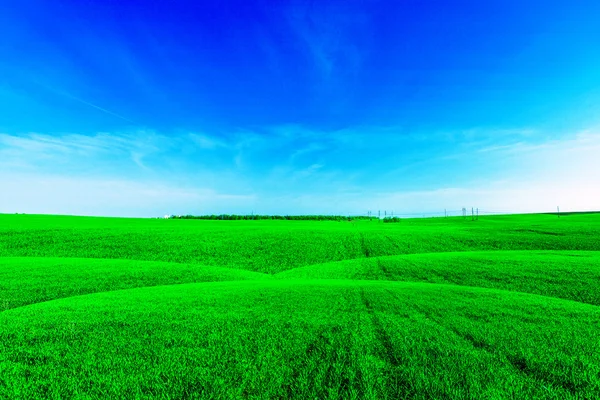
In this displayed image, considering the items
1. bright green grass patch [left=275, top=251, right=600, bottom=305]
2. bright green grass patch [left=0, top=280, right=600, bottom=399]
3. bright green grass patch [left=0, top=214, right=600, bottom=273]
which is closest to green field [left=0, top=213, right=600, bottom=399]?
bright green grass patch [left=0, top=280, right=600, bottom=399]

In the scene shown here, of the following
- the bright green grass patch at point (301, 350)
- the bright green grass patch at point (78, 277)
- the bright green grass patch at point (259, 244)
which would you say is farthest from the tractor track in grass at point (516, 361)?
the bright green grass patch at point (259, 244)

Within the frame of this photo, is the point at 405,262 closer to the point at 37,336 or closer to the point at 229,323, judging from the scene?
the point at 229,323

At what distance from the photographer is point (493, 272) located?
13.5m

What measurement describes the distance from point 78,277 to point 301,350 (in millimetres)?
12465

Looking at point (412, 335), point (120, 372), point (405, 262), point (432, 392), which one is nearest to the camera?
point (432, 392)

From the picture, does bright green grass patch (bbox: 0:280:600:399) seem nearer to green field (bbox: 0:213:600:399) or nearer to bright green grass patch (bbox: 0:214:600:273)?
green field (bbox: 0:213:600:399)

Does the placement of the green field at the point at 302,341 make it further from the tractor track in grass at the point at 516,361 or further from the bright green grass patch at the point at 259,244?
the bright green grass patch at the point at 259,244

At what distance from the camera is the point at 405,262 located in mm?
17031

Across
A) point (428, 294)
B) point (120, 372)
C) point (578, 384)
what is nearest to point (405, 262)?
point (428, 294)

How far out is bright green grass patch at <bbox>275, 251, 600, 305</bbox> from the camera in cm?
1102

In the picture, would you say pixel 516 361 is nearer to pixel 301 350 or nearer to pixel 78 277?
pixel 301 350

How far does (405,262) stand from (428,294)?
8345 millimetres

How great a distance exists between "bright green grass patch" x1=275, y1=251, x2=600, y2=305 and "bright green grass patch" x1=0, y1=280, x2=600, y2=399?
3.76m

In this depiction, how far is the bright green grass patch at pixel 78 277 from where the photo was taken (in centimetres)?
1035
